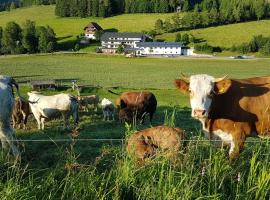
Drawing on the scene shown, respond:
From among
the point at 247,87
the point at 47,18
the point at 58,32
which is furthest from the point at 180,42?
the point at 247,87

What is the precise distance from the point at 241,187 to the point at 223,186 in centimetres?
22

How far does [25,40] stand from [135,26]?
44.0 m

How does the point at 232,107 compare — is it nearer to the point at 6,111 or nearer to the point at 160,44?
the point at 6,111

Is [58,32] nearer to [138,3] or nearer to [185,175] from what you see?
[138,3]

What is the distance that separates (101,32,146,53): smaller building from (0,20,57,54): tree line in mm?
15750

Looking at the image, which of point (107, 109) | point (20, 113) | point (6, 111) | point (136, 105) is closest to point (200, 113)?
point (6, 111)

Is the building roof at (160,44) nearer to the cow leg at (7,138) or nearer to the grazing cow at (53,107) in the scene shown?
the grazing cow at (53,107)

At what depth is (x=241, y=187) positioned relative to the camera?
18.8ft

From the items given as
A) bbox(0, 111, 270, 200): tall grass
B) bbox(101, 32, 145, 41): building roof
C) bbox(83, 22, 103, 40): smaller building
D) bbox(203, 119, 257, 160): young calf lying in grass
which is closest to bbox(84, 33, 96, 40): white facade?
bbox(83, 22, 103, 40): smaller building

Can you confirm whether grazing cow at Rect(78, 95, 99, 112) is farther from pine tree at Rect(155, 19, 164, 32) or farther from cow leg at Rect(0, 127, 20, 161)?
pine tree at Rect(155, 19, 164, 32)

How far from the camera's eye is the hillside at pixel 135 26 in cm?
12226

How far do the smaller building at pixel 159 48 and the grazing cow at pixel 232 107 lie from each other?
103698 millimetres

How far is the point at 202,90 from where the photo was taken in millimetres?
8477

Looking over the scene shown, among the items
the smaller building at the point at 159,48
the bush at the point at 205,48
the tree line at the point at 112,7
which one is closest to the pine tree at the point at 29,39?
the smaller building at the point at 159,48
